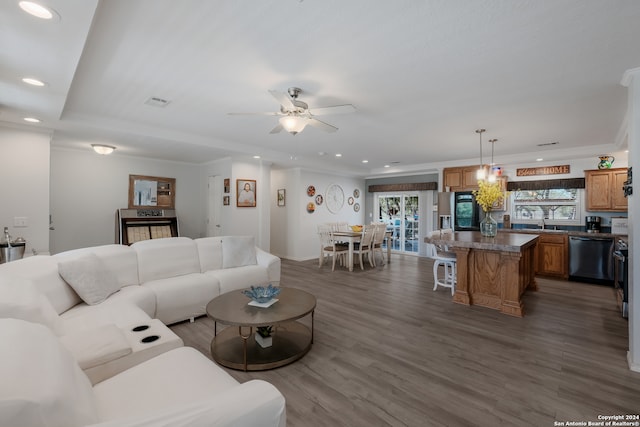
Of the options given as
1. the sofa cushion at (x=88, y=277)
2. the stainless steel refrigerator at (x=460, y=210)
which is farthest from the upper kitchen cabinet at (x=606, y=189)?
the sofa cushion at (x=88, y=277)

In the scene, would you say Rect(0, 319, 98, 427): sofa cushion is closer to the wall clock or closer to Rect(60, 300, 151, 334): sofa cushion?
Rect(60, 300, 151, 334): sofa cushion

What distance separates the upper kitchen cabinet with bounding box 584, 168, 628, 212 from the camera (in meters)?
5.11

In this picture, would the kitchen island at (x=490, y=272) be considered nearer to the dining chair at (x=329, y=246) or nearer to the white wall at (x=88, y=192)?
the dining chair at (x=329, y=246)

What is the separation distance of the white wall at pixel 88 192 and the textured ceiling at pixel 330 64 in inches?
43.9

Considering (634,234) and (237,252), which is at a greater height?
(634,234)

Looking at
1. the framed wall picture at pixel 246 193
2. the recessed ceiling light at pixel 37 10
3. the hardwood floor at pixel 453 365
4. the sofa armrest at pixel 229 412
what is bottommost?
the hardwood floor at pixel 453 365

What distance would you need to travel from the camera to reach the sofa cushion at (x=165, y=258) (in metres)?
A: 3.39

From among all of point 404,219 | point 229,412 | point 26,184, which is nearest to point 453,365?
point 229,412

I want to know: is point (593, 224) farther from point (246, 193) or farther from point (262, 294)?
point (246, 193)

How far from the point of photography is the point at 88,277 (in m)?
2.69

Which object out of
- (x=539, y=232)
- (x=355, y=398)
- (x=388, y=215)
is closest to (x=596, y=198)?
(x=539, y=232)

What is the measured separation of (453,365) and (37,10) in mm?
3650

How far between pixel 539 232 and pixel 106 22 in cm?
694

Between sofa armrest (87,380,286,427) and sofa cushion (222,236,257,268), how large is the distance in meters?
2.99
